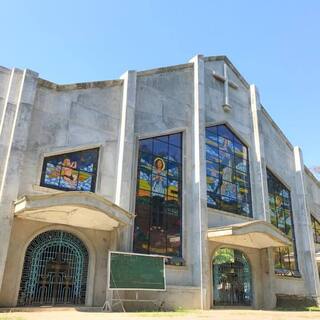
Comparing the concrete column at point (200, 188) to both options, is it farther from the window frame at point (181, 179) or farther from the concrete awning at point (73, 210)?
the concrete awning at point (73, 210)

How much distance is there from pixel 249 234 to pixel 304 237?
7.02m

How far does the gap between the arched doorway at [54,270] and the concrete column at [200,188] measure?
4.57 meters

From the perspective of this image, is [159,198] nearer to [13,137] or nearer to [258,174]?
[13,137]

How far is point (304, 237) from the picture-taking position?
1998 cm

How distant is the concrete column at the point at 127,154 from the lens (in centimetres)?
1305

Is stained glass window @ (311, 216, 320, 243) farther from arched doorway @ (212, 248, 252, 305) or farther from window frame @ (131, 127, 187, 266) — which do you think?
window frame @ (131, 127, 187, 266)

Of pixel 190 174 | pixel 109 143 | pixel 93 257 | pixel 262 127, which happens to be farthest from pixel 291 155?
pixel 93 257

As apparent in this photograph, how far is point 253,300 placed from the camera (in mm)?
15852

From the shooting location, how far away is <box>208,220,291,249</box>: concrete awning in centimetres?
1415

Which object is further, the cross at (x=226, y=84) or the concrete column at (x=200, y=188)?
the cross at (x=226, y=84)

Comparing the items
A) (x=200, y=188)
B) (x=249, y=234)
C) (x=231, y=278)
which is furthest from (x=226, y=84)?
(x=231, y=278)

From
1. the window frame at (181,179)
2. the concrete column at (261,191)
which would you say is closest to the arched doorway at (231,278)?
the concrete column at (261,191)

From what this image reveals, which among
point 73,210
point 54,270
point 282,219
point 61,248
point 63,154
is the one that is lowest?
point 54,270

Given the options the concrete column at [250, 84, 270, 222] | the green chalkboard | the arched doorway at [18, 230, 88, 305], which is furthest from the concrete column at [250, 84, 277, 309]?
the arched doorway at [18, 230, 88, 305]
